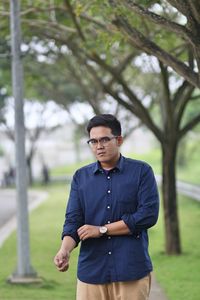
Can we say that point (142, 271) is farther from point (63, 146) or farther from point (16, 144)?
point (63, 146)

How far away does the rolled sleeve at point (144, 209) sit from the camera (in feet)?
14.0

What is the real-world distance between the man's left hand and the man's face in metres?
0.41

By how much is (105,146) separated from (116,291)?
876 mm

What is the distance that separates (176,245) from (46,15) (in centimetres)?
538

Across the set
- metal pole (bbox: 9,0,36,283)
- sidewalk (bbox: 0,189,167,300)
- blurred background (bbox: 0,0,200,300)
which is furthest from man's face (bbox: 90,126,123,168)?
→ metal pole (bbox: 9,0,36,283)

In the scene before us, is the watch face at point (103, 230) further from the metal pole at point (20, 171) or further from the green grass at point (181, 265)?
the metal pole at point (20, 171)

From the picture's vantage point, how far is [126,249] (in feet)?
14.2

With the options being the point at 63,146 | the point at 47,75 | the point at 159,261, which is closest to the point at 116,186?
the point at 159,261

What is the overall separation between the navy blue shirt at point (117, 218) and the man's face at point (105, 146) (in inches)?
2.3

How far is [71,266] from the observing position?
11320 mm

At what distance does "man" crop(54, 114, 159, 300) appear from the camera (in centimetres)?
429

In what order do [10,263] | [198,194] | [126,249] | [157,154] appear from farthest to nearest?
[157,154] → [198,194] → [10,263] → [126,249]

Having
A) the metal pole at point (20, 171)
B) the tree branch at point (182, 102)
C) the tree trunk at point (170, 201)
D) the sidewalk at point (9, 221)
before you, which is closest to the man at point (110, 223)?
the sidewalk at point (9, 221)

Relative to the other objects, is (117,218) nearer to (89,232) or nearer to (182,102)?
(89,232)
